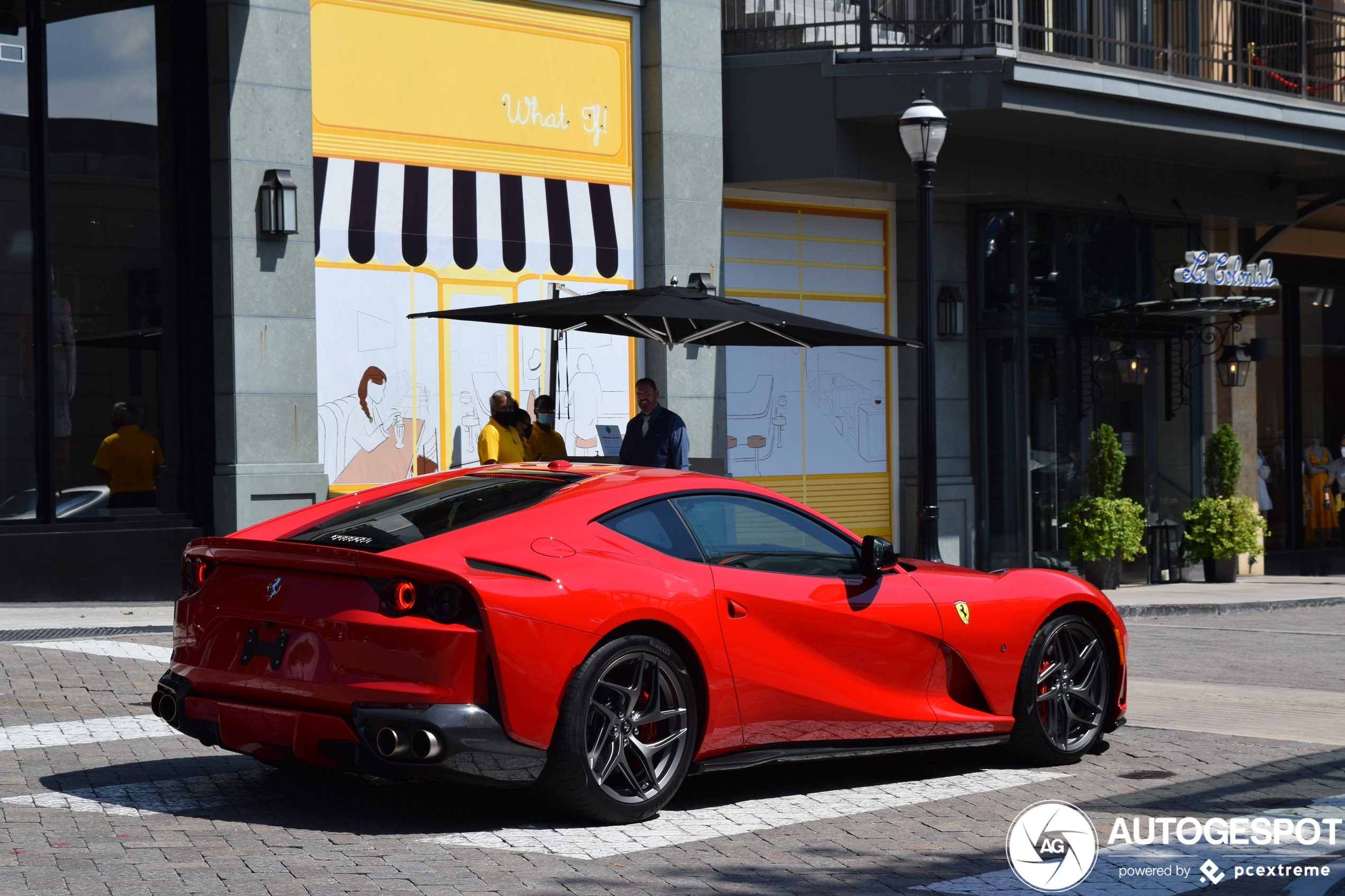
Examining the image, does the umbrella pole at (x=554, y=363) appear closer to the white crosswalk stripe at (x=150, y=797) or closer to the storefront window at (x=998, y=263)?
the storefront window at (x=998, y=263)

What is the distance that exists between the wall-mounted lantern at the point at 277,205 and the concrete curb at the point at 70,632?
152 inches

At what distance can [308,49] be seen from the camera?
14.9 meters

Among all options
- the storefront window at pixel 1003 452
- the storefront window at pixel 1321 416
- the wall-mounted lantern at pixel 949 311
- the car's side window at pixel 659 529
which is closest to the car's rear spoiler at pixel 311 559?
the car's side window at pixel 659 529

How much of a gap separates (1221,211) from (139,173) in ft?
45.8

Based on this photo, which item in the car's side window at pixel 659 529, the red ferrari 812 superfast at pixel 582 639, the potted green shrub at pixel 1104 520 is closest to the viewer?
the red ferrari 812 superfast at pixel 582 639

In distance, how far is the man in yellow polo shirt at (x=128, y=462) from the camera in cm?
1441

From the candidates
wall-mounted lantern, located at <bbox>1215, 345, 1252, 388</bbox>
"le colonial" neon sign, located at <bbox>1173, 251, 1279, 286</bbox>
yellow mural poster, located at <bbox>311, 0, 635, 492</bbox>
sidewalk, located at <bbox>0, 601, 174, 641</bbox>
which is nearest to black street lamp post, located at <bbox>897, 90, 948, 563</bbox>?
yellow mural poster, located at <bbox>311, 0, 635, 492</bbox>

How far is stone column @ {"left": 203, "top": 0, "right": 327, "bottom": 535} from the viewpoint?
47.5 ft

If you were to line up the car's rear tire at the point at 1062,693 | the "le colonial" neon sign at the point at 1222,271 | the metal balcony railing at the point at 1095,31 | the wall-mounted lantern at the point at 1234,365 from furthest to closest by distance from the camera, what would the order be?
the wall-mounted lantern at the point at 1234,365, the "le colonial" neon sign at the point at 1222,271, the metal balcony railing at the point at 1095,31, the car's rear tire at the point at 1062,693

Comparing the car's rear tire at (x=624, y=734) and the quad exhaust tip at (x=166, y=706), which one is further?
the quad exhaust tip at (x=166, y=706)

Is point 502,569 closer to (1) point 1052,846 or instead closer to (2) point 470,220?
(1) point 1052,846

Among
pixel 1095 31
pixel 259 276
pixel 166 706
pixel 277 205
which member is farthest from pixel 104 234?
pixel 1095 31

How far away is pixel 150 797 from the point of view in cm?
676

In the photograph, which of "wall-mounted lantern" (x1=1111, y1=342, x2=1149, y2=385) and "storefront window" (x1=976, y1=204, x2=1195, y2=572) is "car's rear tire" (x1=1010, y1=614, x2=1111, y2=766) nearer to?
"storefront window" (x1=976, y1=204, x2=1195, y2=572)
